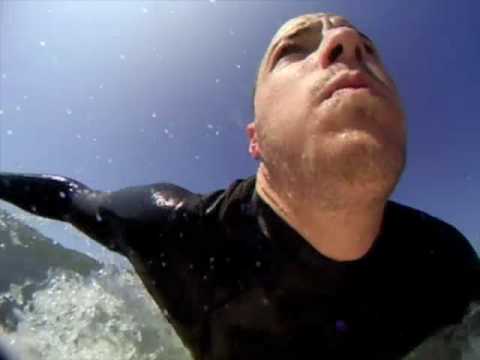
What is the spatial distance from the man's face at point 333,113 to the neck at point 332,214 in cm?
10

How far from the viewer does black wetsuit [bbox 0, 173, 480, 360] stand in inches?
98.0

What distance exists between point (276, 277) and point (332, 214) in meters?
0.54

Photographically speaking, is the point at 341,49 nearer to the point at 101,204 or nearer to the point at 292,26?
the point at 292,26

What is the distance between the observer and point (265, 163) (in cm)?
248

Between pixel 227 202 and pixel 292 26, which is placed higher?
pixel 292 26

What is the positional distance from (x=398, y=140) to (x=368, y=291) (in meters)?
0.90

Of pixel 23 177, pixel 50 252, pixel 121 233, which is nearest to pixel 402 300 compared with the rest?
pixel 121 233

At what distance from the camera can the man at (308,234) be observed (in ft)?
6.72

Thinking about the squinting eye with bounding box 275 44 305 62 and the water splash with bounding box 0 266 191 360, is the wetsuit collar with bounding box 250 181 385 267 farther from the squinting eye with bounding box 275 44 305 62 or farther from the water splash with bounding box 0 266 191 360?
the water splash with bounding box 0 266 191 360

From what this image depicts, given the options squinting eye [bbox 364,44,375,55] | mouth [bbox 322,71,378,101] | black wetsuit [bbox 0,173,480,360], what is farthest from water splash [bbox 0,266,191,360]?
mouth [bbox 322,71,378,101]

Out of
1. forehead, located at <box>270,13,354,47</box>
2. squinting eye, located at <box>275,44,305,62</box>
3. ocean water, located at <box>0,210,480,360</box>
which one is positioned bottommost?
ocean water, located at <box>0,210,480,360</box>

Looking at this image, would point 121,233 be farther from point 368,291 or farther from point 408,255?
point 408,255

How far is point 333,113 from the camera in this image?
2008 mm

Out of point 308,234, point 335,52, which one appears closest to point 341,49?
point 335,52
